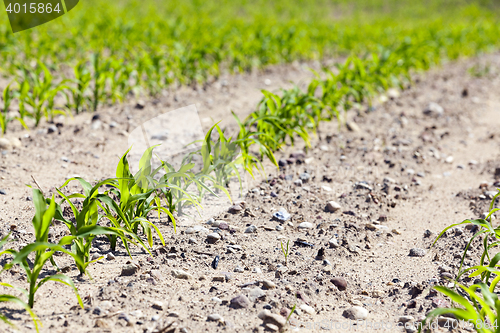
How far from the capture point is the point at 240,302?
2.16 metres

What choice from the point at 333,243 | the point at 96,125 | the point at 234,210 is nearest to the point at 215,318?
the point at 333,243

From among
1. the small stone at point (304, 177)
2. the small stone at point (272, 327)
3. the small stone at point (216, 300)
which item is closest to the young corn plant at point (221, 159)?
the small stone at point (304, 177)

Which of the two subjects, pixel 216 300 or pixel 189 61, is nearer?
pixel 216 300

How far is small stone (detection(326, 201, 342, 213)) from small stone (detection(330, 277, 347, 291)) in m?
0.83

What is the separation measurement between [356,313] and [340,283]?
23 centimetres

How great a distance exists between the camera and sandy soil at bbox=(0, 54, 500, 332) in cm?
212

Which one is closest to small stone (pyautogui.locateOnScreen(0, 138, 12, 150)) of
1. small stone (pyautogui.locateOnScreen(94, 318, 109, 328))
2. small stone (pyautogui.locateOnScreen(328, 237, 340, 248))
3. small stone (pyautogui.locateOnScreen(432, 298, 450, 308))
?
small stone (pyautogui.locateOnScreen(94, 318, 109, 328))

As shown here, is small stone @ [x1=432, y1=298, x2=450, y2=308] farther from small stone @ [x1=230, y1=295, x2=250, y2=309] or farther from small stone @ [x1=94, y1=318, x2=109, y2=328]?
small stone @ [x1=94, y1=318, x2=109, y2=328]

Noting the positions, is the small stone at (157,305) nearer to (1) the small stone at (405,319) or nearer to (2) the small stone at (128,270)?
(2) the small stone at (128,270)

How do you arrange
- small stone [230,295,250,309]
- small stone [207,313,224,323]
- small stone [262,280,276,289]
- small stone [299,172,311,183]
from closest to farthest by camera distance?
small stone [207,313,224,323] → small stone [230,295,250,309] → small stone [262,280,276,289] → small stone [299,172,311,183]

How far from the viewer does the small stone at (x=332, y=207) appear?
3.19 m

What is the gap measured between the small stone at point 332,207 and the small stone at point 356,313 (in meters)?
1.05

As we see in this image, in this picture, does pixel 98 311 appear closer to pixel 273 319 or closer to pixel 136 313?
pixel 136 313

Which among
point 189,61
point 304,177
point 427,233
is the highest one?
point 189,61
